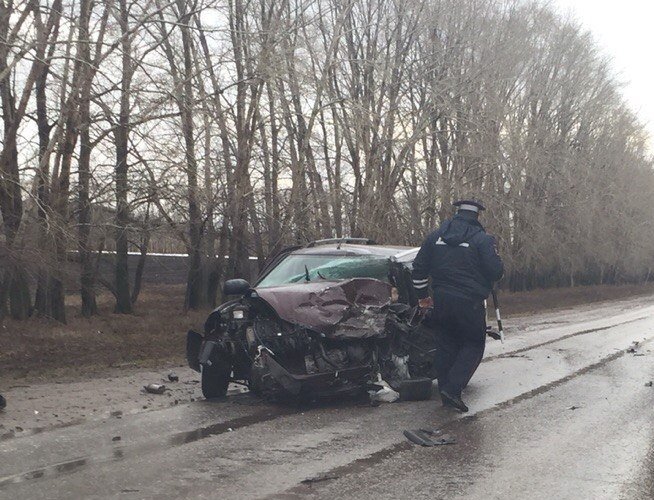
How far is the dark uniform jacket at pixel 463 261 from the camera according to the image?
855cm

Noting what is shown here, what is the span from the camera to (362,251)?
412 inches

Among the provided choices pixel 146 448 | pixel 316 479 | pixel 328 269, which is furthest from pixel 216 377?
pixel 316 479

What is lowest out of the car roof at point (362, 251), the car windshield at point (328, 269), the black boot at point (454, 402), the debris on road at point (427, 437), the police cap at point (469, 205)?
the debris on road at point (427, 437)

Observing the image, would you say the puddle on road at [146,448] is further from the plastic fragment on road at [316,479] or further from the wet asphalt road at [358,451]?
the plastic fragment on road at [316,479]

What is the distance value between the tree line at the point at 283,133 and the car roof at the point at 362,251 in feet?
18.2

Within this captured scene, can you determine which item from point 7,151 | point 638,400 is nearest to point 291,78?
point 7,151

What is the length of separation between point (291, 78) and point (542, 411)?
14688 millimetres

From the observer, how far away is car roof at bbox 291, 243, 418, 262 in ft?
33.9

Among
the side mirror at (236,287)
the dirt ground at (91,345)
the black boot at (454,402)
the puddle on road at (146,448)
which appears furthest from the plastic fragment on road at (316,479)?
the dirt ground at (91,345)

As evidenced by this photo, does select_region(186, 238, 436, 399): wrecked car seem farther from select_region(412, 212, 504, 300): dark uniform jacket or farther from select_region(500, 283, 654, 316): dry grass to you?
select_region(500, 283, 654, 316): dry grass

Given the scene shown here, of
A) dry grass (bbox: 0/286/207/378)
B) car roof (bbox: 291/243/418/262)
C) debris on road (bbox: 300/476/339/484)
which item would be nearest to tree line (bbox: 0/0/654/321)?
dry grass (bbox: 0/286/207/378)

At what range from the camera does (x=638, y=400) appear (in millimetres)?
8867

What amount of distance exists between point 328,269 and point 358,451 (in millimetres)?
3776

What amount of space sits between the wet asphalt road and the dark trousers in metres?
0.32
